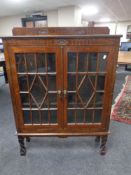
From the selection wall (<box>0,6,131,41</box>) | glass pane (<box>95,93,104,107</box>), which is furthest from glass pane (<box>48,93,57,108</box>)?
wall (<box>0,6,131,41</box>)

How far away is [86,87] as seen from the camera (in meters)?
1.22

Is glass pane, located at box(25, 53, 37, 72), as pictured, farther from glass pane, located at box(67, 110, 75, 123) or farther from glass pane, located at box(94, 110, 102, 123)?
glass pane, located at box(94, 110, 102, 123)

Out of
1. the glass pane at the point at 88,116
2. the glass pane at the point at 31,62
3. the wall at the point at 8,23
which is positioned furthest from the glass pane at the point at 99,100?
the wall at the point at 8,23

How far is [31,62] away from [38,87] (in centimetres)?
22

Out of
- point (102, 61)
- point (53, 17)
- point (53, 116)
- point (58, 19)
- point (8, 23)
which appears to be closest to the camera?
point (102, 61)

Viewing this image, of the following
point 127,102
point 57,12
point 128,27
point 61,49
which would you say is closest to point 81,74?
point 61,49

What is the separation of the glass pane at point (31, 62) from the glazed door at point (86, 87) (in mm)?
241

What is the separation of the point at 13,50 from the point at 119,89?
275 cm

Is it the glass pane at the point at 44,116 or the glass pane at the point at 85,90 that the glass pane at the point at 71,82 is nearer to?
the glass pane at the point at 85,90

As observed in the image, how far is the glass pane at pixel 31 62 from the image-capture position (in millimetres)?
1096

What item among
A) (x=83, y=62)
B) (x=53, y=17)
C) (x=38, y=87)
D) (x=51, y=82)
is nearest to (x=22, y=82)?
(x=38, y=87)

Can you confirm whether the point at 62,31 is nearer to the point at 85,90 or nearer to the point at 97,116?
the point at 85,90

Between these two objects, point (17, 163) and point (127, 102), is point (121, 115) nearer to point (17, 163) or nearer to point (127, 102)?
point (127, 102)

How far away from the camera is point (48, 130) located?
1338 millimetres
